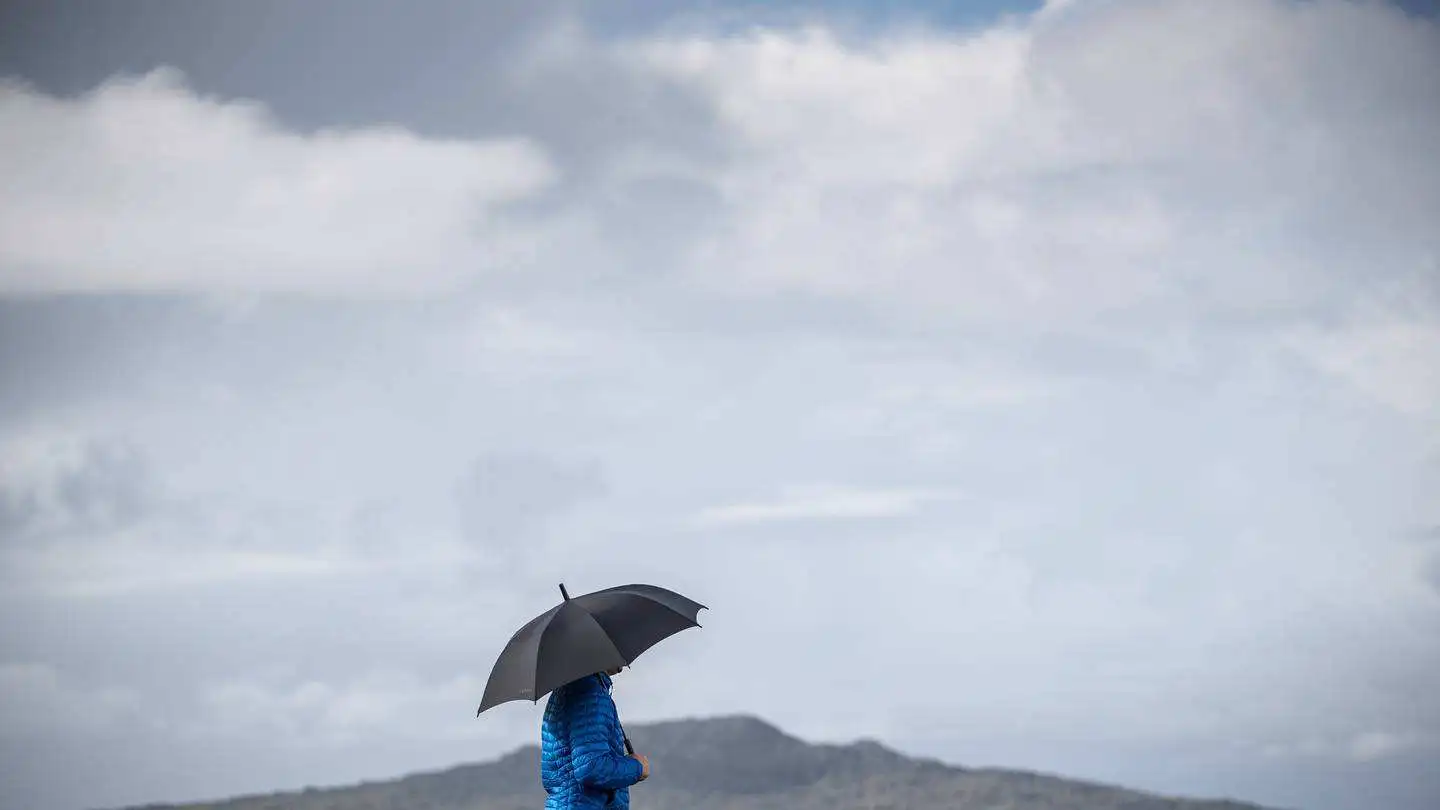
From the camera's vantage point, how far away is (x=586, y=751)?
29.8ft

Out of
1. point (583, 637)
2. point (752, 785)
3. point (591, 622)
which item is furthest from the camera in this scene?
point (752, 785)

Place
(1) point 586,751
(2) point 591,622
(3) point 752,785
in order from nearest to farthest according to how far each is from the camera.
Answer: (1) point 586,751 → (2) point 591,622 → (3) point 752,785

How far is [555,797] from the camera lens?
930 centimetres

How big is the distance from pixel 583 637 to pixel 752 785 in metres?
24.4

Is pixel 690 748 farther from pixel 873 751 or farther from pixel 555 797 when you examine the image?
pixel 555 797

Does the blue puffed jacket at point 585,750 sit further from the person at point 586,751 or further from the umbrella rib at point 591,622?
the umbrella rib at point 591,622

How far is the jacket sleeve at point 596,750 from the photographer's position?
29.7 feet

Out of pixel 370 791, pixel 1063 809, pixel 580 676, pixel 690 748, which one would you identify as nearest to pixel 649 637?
pixel 580 676

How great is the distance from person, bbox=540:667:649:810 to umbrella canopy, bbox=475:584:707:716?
18cm

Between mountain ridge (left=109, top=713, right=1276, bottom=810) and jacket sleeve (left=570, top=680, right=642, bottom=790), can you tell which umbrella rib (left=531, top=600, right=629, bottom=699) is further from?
mountain ridge (left=109, top=713, right=1276, bottom=810)

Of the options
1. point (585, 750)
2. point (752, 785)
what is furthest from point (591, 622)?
point (752, 785)

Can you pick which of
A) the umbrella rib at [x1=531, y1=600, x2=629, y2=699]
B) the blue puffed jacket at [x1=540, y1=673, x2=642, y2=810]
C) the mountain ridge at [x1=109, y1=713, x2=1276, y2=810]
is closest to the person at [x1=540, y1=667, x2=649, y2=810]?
the blue puffed jacket at [x1=540, y1=673, x2=642, y2=810]

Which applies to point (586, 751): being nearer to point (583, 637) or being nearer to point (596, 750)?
point (596, 750)

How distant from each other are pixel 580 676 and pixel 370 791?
77.0 ft
